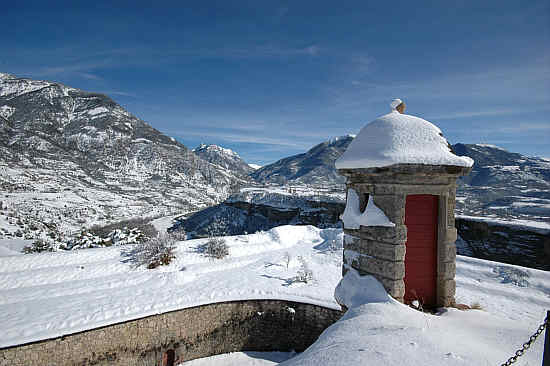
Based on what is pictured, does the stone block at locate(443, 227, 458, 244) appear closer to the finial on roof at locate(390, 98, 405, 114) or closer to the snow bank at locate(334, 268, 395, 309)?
the snow bank at locate(334, 268, 395, 309)

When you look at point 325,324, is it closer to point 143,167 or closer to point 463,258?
point 463,258

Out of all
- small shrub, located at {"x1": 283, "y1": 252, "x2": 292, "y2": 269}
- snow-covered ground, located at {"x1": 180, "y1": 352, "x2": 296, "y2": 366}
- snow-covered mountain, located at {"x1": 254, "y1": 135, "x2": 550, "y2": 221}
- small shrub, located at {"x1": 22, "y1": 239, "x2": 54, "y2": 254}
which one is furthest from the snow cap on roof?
snow-covered mountain, located at {"x1": 254, "y1": 135, "x2": 550, "y2": 221}

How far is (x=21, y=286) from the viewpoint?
10234mm

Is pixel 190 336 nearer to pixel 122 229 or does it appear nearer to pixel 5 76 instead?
pixel 122 229

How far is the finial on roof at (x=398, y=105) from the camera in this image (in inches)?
222

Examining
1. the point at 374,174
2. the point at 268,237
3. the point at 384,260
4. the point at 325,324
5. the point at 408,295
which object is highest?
the point at 374,174

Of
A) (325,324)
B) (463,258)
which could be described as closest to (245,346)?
(325,324)

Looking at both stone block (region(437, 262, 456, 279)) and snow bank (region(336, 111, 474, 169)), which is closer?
snow bank (region(336, 111, 474, 169))

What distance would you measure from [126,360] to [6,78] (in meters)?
137

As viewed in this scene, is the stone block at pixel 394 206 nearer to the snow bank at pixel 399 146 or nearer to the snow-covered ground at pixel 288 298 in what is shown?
the snow bank at pixel 399 146

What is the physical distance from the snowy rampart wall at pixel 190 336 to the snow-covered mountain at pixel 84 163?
80.6ft

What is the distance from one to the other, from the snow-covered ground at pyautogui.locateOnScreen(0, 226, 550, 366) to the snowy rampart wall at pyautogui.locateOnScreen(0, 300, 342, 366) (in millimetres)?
298

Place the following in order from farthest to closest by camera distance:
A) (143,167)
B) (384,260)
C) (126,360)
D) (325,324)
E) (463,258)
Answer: (143,167) < (463,258) < (325,324) < (126,360) < (384,260)

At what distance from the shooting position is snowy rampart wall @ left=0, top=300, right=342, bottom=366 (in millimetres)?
7352
